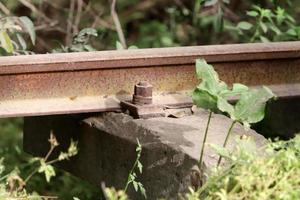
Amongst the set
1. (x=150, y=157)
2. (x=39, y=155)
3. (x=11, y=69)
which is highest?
(x=11, y=69)

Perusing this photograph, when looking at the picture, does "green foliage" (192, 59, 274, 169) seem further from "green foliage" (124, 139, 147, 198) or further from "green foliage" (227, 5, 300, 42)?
"green foliage" (227, 5, 300, 42)

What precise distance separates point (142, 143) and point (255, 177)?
835 millimetres

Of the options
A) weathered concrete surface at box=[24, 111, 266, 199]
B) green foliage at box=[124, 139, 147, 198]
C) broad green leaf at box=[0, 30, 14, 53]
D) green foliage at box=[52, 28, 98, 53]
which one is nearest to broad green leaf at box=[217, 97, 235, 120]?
weathered concrete surface at box=[24, 111, 266, 199]

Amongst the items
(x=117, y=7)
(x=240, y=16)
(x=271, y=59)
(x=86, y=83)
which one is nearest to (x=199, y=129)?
(x=86, y=83)

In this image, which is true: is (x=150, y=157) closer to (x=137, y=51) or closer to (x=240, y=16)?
(x=137, y=51)

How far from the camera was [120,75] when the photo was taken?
378cm

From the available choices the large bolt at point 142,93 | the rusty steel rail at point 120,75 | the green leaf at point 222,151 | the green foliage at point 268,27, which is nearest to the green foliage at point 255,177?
the green leaf at point 222,151

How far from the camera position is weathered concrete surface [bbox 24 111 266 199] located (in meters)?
2.98

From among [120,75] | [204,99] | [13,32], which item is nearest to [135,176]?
[204,99]

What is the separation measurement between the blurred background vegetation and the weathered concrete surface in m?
0.51

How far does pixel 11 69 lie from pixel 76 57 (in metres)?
0.33

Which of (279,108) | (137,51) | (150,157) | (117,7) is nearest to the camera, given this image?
(150,157)

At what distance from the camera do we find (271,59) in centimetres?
413

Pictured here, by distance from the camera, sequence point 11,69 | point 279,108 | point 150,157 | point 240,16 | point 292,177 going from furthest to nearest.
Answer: point 240,16, point 279,108, point 11,69, point 150,157, point 292,177
